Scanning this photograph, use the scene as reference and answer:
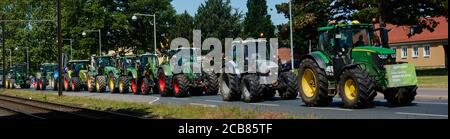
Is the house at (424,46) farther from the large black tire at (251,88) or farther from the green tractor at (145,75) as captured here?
the large black tire at (251,88)

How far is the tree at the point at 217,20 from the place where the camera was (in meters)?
83.6

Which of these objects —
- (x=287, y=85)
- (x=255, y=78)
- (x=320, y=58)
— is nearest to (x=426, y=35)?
(x=287, y=85)

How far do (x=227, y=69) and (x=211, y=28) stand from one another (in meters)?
61.6

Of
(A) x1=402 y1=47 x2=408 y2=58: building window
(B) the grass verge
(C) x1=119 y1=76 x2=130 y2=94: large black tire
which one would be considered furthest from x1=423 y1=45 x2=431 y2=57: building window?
(B) the grass verge

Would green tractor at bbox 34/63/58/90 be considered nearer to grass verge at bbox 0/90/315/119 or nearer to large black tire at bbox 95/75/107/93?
large black tire at bbox 95/75/107/93

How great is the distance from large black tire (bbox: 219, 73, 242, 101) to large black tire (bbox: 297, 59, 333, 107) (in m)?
3.69

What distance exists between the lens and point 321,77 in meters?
17.5

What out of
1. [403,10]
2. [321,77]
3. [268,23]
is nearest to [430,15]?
[403,10]

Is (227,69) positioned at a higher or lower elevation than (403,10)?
lower

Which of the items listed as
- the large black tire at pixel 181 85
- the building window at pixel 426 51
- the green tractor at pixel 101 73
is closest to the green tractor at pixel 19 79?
the green tractor at pixel 101 73

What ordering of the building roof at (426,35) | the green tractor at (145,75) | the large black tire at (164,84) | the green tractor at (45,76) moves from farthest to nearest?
the building roof at (426,35) < the green tractor at (45,76) < the green tractor at (145,75) < the large black tire at (164,84)

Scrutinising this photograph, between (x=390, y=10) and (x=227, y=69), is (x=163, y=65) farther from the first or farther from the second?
(x=390, y=10)
